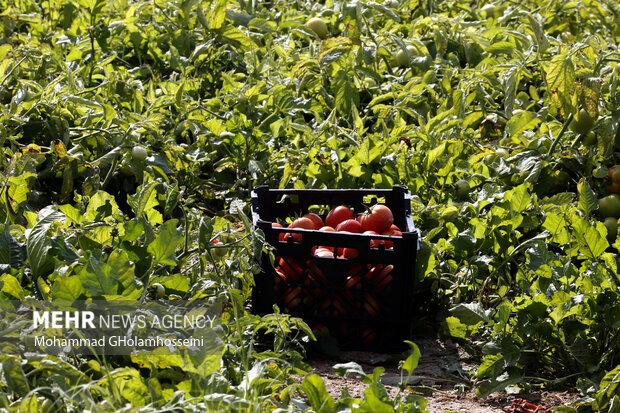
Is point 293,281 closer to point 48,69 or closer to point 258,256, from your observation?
point 258,256

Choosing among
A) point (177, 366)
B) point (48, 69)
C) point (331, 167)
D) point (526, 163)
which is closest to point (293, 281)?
point (177, 366)

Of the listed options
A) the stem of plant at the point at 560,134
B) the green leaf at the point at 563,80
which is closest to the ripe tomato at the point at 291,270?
the green leaf at the point at 563,80

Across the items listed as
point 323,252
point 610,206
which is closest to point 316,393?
point 323,252

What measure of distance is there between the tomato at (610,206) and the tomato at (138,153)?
1.67 meters

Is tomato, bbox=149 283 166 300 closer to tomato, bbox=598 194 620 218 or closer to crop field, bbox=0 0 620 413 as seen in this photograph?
crop field, bbox=0 0 620 413

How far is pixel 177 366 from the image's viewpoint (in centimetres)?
184

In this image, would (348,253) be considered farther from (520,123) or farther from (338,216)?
(520,123)

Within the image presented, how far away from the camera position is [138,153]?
9.86ft

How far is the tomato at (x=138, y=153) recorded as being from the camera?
3.01 metres

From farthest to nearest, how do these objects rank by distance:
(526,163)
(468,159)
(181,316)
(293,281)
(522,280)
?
(468,159)
(526,163)
(522,280)
(293,281)
(181,316)

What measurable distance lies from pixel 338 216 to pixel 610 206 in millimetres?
1030

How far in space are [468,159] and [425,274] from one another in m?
0.87

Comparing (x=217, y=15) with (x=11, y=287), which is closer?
(x=11, y=287)

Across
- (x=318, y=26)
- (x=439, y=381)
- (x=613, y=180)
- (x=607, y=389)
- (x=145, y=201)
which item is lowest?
(x=439, y=381)
